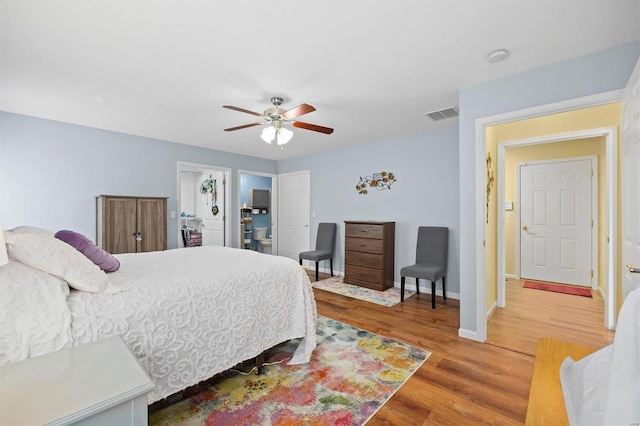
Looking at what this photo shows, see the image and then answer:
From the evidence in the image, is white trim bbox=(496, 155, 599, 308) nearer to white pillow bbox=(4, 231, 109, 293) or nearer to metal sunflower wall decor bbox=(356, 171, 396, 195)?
metal sunflower wall decor bbox=(356, 171, 396, 195)

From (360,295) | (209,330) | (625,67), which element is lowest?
(360,295)

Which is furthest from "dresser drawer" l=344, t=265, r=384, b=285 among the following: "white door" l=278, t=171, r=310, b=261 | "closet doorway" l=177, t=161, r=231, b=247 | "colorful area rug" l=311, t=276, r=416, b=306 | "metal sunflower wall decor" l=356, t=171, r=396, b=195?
"closet doorway" l=177, t=161, r=231, b=247

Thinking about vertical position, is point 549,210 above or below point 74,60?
below

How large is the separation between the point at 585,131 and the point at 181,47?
3.90 metres

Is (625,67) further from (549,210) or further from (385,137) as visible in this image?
(549,210)

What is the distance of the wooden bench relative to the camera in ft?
2.70

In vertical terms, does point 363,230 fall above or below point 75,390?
above

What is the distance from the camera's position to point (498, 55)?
2084 millimetres

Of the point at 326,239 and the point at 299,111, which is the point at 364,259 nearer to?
the point at 326,239

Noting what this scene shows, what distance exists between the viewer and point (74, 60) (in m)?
2.15

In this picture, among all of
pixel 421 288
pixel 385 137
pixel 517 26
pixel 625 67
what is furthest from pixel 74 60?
pixel 421 288

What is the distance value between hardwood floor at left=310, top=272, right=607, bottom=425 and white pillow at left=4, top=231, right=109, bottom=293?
1.76 metres

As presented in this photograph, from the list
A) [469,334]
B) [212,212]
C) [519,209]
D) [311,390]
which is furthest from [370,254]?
[212,212]

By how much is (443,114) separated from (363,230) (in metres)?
2.00
